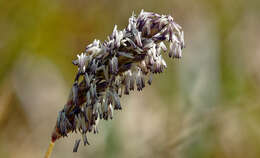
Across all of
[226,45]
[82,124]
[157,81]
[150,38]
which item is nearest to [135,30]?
[150,38]

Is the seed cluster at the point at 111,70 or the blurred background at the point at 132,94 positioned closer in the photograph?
the seed cluster at the point at 111,70

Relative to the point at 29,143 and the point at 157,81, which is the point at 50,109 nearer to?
the point at 29,143

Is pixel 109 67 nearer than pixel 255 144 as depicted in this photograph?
Yes

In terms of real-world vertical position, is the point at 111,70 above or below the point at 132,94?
below

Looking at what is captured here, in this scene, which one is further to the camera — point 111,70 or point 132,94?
point 132,94
